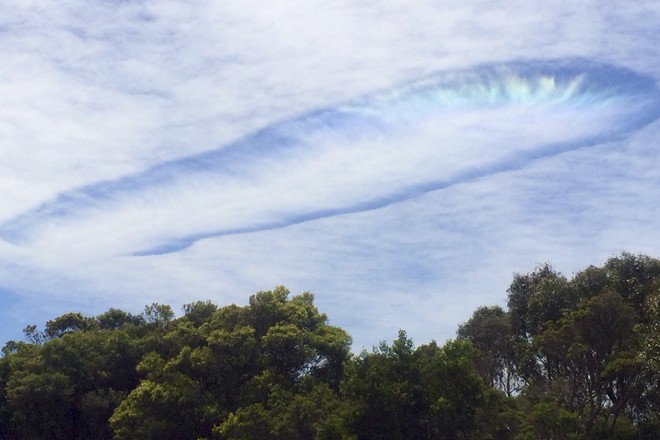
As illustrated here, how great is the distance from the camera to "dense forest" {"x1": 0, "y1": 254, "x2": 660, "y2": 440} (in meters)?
30.5

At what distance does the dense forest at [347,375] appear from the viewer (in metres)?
30.5

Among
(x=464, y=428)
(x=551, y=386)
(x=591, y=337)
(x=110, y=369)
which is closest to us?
(x=464, y=428)

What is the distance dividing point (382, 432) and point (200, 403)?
10492 mm

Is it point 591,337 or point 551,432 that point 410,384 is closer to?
point 551,432

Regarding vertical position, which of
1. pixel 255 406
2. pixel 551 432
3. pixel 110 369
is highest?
pixel 110 369

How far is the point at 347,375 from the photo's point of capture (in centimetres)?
3212

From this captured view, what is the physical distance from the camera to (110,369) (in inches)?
1705

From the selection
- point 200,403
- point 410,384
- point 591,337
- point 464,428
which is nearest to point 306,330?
point 200,403

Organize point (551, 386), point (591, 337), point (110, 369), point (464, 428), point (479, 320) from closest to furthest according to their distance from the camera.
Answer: point (464, 428)
point (591, 337)
point (551, 386)
point (110, 369)
point (479, 320)

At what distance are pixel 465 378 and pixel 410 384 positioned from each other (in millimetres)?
2533

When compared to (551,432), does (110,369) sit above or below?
above

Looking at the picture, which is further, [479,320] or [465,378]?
[479,320]

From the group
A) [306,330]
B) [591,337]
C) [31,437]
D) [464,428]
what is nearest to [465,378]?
[464,428]

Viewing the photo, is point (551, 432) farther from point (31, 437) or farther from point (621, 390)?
point (31, 437)
